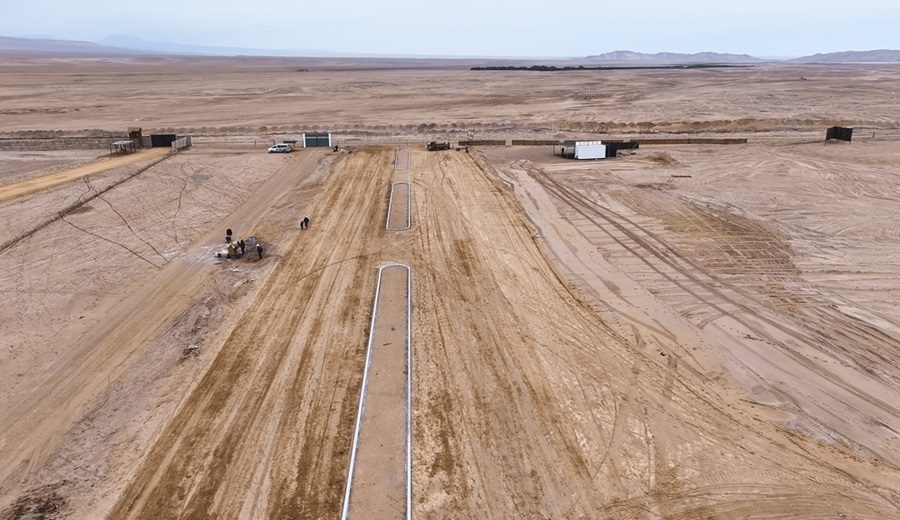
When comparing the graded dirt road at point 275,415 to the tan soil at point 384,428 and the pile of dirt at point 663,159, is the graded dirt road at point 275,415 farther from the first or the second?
the pile of dirt at point 663,159

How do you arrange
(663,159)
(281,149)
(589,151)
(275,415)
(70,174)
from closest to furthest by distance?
1. (275,415)
2. (70,174)
3. (663,159)
4. (589,151)
5. (281,149)

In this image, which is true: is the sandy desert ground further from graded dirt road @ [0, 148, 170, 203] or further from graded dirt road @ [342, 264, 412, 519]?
graded dirt road @ [0, 148, 170, 203]

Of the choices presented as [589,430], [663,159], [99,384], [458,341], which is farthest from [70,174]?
[663,159]

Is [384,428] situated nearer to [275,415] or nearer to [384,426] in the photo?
[384,426]

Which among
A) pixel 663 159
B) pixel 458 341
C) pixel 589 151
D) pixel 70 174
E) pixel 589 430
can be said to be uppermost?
pixel 589 151

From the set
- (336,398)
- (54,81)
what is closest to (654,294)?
(336,398)

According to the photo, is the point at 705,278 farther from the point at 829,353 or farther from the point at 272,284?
the point at 272,284
